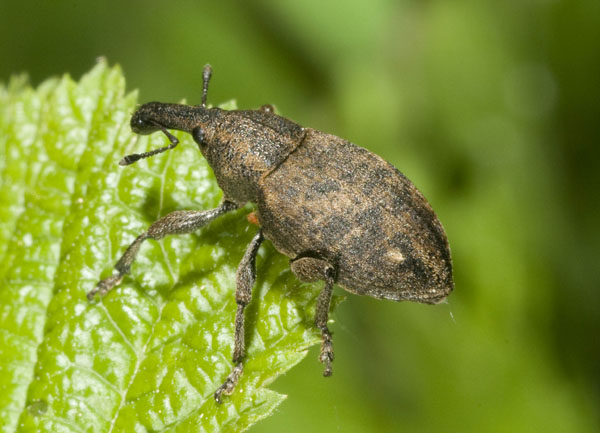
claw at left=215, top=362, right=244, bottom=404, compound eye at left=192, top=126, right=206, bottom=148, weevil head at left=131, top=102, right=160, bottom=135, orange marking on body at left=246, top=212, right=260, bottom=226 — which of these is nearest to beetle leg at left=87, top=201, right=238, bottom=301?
orange marking on body at left=246, top=212, right=260, bottom=226

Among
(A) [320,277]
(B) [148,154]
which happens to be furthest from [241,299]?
(B) [148,154]

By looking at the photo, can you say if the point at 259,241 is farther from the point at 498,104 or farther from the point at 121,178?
the point at 498,104

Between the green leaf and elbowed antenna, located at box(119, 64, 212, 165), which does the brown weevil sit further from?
the green leaf

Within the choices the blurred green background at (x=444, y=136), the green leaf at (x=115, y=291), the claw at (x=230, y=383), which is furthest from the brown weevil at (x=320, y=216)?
the blurred green background at (x=444, y=136)

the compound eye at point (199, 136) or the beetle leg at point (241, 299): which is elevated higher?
the compound eye at point (199, 136)

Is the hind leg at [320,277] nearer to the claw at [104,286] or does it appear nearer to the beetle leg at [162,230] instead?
the beetle leg at [162,230]

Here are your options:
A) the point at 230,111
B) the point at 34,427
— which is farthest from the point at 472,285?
the point at 34,427

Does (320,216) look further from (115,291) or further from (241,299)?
(115,291)
